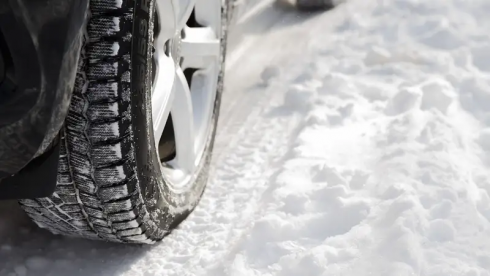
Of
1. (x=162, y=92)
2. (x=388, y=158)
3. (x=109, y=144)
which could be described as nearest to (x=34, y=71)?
(x=109, y=144)

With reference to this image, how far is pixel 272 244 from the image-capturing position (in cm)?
161

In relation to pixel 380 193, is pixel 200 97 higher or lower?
higher

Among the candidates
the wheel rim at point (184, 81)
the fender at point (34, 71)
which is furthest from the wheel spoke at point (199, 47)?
the fender at point (34, 71)

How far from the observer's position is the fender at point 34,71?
0.89 m

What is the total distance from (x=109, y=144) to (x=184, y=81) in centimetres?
60

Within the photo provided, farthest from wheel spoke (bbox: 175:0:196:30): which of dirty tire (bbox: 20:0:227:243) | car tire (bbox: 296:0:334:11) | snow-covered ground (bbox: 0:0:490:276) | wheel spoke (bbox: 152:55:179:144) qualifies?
car tire (bbox: 296:0:334:11)

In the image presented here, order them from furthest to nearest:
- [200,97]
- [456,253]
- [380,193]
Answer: [200,97] → [380,193] → [456,253]

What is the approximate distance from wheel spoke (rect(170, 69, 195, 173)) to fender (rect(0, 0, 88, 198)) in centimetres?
74

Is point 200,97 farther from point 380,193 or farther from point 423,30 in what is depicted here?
point 423,30

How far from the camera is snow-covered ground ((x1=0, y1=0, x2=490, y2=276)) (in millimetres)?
1558

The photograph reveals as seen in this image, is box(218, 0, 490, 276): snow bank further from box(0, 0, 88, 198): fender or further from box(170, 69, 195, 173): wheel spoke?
box(0, 0, 88, 198): fender

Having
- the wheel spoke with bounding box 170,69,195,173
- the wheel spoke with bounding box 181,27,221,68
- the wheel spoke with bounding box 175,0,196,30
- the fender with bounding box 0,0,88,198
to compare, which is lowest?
the wheel spoke with bounding box 170,69,195,173

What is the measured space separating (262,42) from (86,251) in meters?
1.70

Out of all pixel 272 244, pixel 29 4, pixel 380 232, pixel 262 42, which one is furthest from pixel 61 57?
pixel 262 42
